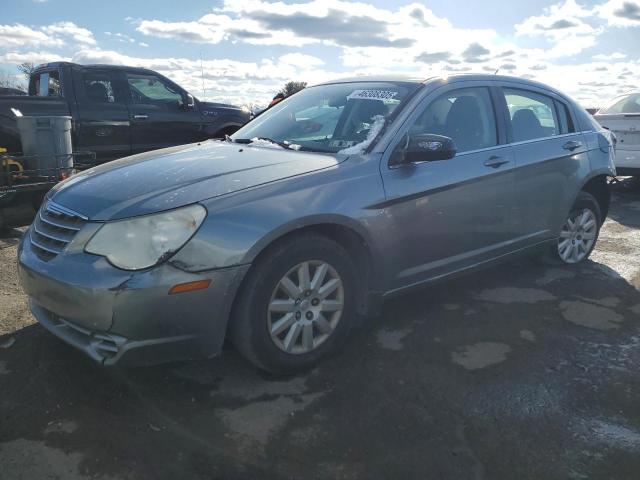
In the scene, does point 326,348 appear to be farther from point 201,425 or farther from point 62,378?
point 62,378

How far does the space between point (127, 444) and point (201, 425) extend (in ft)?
1.11

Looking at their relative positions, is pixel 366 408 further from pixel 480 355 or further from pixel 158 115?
pixel 158 115

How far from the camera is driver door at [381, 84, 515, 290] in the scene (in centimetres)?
340

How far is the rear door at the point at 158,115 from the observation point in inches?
328

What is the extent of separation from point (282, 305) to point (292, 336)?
0.20m

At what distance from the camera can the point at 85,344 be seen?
270 cm

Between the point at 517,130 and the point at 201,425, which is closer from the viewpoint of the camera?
the point at 201,425

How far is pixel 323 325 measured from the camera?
3150 mm

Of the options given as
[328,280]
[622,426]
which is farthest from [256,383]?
[622,426]

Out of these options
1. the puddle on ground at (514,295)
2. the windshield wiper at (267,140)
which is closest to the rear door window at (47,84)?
the windshield wiper at (267,140)

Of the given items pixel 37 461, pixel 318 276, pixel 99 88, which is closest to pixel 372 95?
pixel 318 276

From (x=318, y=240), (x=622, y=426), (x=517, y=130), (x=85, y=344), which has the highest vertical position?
(x=517, y=130)

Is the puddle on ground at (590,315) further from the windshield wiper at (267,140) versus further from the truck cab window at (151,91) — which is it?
the truck cab window at (151,91)

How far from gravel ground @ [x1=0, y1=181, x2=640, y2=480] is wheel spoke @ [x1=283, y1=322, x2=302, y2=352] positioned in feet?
0.68
